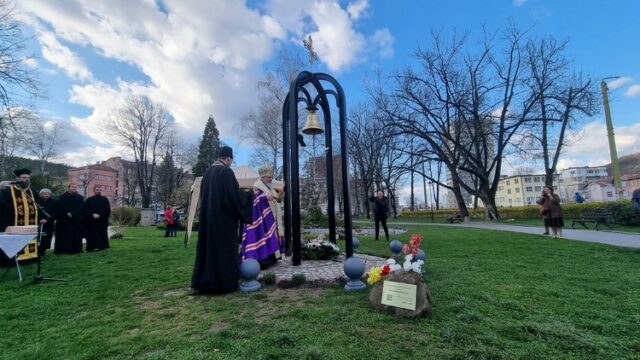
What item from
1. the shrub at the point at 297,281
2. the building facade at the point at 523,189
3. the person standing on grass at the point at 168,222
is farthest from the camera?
the building facade at the point at 523,189

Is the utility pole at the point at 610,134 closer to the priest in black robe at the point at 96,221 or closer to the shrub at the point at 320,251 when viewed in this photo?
the shrub at the point at 320,251

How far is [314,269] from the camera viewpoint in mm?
5742

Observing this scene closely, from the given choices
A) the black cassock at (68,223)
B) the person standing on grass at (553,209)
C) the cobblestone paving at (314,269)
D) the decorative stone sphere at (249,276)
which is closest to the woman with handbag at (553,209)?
the person standing on grass at (553,209)

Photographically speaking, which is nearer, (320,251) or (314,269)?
(314,269)

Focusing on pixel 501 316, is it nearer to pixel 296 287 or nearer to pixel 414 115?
pixel 296 287

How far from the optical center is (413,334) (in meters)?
2.94

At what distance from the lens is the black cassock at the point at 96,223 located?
10.3 meters

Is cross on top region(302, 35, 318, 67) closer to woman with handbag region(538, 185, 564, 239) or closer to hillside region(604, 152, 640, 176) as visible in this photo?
woman with handbag region(538, 185, 564, 239)

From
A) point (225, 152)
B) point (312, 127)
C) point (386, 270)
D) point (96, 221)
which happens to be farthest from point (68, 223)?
point (386, 270)

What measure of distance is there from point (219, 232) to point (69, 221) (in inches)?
313

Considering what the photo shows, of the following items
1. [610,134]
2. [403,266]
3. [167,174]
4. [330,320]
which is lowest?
[330,320]

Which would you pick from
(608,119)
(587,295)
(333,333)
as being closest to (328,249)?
(333,333)

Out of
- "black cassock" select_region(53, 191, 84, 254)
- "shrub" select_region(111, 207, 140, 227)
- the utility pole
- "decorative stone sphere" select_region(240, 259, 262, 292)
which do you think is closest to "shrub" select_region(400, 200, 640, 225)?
the utility pole

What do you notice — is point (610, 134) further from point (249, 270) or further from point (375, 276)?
point (249, 270)
